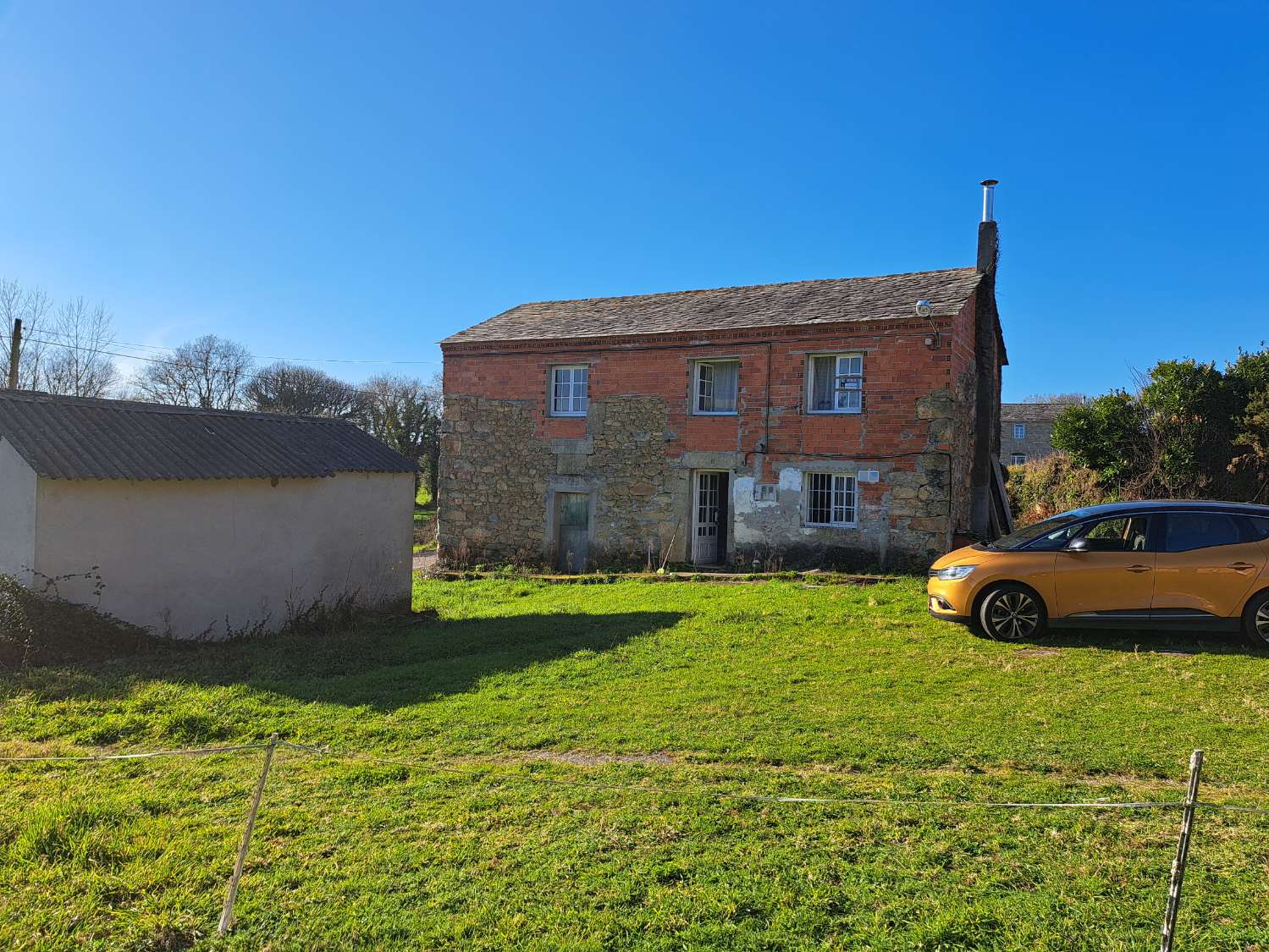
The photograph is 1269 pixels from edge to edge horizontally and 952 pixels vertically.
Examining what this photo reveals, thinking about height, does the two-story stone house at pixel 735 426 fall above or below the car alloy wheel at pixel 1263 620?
above

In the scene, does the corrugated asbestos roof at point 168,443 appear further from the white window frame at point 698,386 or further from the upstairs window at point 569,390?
the white window frame at point 698,386

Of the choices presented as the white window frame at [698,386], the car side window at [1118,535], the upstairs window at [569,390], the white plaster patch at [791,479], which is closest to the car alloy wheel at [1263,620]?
the car side window at [1118,535]

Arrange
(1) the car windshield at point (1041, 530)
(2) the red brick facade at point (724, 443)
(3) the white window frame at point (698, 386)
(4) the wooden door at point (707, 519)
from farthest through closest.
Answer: (4) the wooden door at point (707, 519), (3) the white window frame at point (698, 386), (2) the red brick facade at point (724, 443), (1) the car windshield at point (1041, 530)

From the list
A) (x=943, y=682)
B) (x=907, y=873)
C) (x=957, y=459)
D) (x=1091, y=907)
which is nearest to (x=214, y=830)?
(x=907, y=873)

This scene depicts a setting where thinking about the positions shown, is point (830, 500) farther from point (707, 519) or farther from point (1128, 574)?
point (1128, 574)

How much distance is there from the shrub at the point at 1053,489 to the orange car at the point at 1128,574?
1044 cm

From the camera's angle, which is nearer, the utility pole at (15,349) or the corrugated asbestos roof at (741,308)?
the corrugated asbestos roof at (741,308)

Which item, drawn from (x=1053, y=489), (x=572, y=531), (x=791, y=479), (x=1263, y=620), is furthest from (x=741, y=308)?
(x=1263, y=620)

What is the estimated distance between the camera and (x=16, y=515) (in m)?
10.2

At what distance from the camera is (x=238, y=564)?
1236 centimetres

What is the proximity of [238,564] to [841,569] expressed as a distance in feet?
35.7

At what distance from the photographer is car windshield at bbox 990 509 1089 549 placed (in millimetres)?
9820

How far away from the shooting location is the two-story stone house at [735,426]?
655 inches

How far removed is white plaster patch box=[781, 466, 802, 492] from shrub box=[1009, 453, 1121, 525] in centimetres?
637
